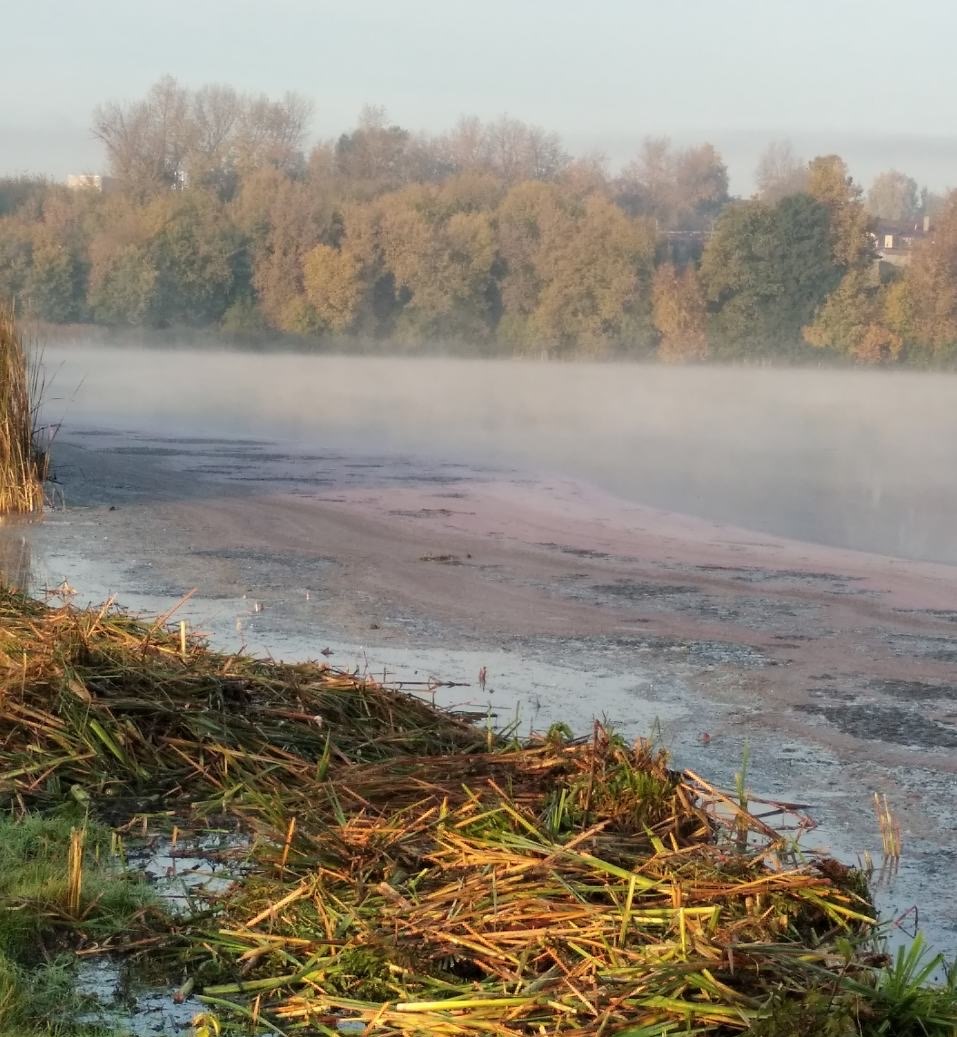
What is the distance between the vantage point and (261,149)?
7131 centimetres

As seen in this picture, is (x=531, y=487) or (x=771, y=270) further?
(x=771, y=270)

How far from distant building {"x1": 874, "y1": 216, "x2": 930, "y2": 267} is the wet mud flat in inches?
2083

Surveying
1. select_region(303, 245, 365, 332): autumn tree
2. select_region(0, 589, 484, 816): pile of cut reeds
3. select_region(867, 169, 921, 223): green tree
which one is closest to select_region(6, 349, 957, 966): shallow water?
select_region(0, 589, 484, 816): pile of cut reeds

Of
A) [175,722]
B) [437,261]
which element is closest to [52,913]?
[175,722]

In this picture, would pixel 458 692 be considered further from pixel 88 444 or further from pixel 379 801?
pixel 88 444

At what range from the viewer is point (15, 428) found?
1149 centimetres

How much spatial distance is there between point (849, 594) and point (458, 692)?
402 centimetres

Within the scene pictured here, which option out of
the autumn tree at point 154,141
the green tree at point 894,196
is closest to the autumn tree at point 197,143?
the autumn tree at point 154,141

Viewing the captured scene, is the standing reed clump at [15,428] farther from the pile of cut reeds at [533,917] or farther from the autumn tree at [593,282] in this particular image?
the autumn tree at [593,282]

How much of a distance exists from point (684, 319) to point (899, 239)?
74.0ft

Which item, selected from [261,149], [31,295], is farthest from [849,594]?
[261,149]

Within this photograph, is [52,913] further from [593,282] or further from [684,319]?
[593,282]

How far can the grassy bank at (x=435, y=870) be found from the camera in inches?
118

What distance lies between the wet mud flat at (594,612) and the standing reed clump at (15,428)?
44 centimetres
